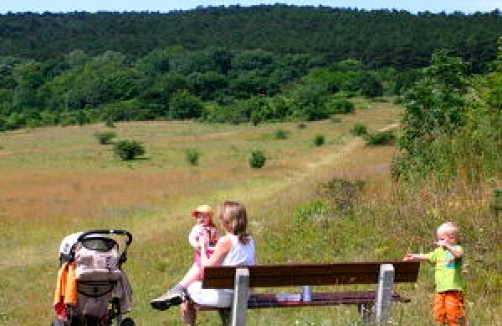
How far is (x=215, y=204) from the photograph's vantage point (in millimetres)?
27484

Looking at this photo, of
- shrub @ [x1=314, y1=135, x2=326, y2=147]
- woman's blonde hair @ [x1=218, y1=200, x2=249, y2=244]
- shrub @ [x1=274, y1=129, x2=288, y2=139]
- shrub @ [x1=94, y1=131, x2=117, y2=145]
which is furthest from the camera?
shrub @ [x1=274, y1=129, x2=288, y2=139]

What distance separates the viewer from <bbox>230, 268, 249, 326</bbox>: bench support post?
705 centimetres

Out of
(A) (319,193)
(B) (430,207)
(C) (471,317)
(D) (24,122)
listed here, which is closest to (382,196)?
(B) (430,207)

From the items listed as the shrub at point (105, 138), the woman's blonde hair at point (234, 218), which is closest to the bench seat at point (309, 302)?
the woman's blonde hair at point (234, 218)

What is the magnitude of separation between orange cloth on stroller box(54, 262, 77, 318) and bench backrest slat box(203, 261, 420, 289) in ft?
6.56

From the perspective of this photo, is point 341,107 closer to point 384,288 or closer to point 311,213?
point 311,213

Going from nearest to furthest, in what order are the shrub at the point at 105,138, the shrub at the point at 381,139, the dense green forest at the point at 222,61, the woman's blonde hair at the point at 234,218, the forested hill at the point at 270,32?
1. the woman's blonde hair at the point at 234,218
2. the shrub at the point at 381,139
3. the shrub at the point at 105,138
4. the dense green forest at the point at 222,61
5. the forested hill at the point at 270,32

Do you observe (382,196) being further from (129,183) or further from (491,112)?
(129,183)

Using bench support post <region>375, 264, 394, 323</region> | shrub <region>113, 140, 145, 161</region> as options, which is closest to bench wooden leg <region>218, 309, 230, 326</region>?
bench support post <region>375, 264, 394, 323</region>

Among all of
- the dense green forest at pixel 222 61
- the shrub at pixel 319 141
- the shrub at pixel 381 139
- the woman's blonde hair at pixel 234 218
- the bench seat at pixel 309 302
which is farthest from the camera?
A: the dense green forest at pixel 222 61

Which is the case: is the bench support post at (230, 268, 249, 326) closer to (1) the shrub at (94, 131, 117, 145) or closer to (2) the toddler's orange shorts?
(2) the toddler's orange shorts

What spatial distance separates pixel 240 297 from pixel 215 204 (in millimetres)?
20357

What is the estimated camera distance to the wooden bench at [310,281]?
7.10 m

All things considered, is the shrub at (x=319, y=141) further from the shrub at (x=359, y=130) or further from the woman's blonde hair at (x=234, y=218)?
the woman's blonde hair at (x=234, y=218)
